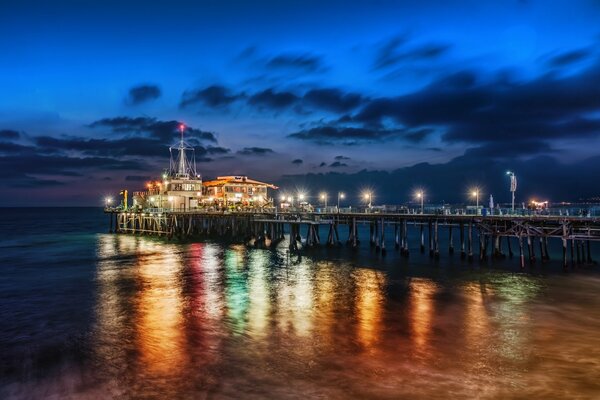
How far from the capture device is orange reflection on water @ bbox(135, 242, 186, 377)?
681 inches

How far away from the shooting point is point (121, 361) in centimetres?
1741

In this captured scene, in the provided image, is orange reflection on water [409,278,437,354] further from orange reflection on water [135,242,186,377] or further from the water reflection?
orange reflection on water [135,242,186,377]

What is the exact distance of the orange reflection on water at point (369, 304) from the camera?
66.4 feet

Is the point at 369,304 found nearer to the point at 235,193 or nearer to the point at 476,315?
the point at 476,315

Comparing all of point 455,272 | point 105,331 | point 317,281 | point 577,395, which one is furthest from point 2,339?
point 455,272

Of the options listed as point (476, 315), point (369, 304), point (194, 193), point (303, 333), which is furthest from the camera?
point (194, 193)

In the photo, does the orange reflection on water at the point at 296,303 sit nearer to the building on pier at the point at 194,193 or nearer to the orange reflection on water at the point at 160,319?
the orange reflection on water at the point at 160,319

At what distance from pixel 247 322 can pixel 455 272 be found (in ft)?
70.5

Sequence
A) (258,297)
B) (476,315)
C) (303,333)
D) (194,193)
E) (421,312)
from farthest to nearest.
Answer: (194,193) → (258,297) → (421,312) → (476,315) → (303,333)

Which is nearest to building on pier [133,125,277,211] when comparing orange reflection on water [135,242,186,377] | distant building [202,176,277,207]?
distant building [202,176,277,207]

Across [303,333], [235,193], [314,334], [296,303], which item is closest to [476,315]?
[314,334]

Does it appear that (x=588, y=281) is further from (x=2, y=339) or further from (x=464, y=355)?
(x=2, y=339)

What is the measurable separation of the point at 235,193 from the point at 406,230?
1743 inches

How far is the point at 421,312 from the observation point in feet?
79.7
